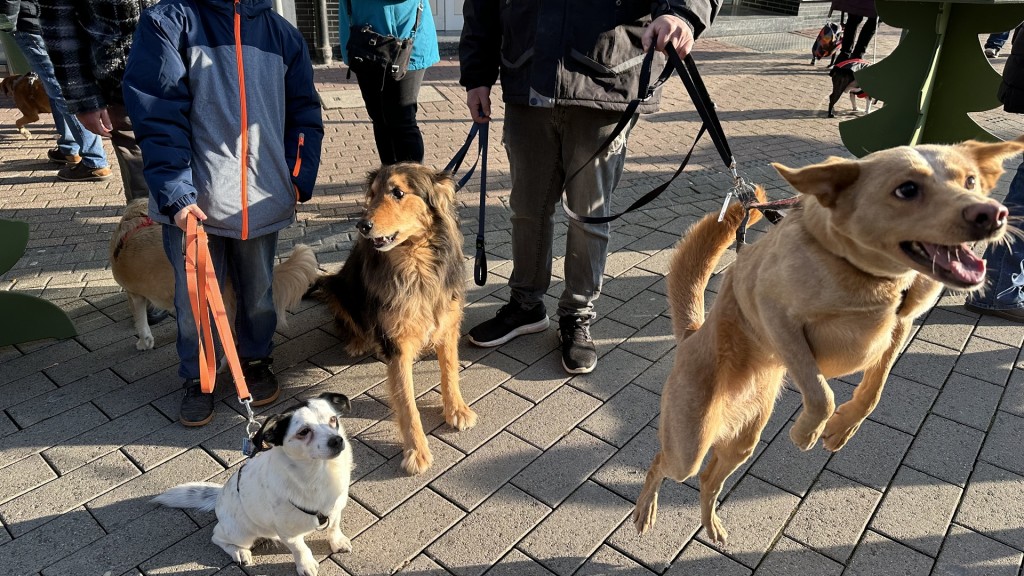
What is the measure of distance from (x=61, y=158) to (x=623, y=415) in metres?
6.63

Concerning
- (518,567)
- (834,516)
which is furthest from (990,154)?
(518,567)

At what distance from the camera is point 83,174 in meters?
6.39

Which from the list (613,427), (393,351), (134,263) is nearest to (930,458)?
(613,427)

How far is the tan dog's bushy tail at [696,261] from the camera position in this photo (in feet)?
7.25

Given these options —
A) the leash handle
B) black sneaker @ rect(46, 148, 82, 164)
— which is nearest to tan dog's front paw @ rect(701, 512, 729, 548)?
the leash handle

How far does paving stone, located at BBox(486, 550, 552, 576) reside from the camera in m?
2.45

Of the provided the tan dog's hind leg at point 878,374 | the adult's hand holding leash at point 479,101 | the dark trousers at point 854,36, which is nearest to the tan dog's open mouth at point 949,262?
the tan dog's hind leg at point 878,374

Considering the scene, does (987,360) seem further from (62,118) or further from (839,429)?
(62,118)

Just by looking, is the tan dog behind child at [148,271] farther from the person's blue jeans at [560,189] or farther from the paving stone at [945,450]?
the paving stone at [945,450]

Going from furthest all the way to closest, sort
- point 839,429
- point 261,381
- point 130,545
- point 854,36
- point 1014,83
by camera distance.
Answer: point 854,36 < point 1014,83 < point 261,381 < point 130,545 < point 839,429

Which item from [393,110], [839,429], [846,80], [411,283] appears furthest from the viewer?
[846,80]

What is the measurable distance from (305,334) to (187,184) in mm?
1495

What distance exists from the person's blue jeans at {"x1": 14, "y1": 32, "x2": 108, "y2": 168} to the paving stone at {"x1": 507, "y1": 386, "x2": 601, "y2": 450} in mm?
5120

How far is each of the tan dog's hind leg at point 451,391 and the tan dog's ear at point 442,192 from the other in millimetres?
650
